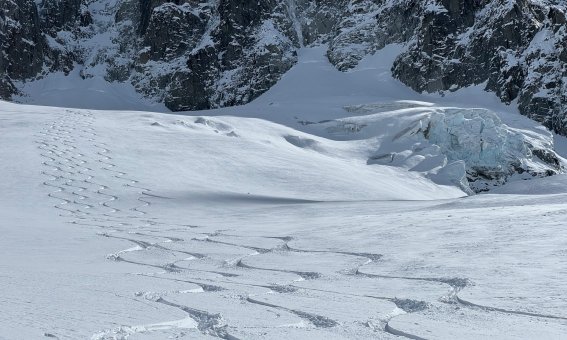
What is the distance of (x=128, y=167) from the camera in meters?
24.0

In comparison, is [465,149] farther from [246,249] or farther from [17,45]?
[17,45]

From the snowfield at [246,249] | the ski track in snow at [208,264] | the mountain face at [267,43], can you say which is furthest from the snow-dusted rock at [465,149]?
the mountain face at [267,43]

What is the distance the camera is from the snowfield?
182 inches

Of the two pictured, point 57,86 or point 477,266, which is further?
point 57,86

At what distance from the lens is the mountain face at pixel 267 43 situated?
70562 mm

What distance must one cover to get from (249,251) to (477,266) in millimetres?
3217

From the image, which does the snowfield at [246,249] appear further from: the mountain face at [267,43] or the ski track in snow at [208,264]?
the mountain face at [267,43]

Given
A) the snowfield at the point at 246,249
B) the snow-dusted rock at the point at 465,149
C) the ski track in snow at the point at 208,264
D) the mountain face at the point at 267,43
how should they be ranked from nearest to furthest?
the snowfield at the point at 246,249 < the ski track in snow at the point at 208,264 < the snow-dusted rock at the point at 465,149 < the mountain face at the point at 267,43

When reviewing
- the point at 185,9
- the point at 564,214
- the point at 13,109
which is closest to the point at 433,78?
the point at 185,9

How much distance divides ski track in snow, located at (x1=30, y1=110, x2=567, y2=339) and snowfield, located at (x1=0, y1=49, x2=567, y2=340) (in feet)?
0.08

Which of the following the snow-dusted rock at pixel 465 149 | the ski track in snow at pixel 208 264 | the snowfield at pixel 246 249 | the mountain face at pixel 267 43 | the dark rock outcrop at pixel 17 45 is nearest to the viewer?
the snowfield at pixel 246 249

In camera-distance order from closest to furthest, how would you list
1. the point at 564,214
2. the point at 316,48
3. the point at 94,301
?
the point at 94,301
the point at 564,214
the point at 316,48

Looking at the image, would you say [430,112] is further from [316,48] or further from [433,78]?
[316,48]

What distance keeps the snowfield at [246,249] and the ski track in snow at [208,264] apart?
26 millimetres
